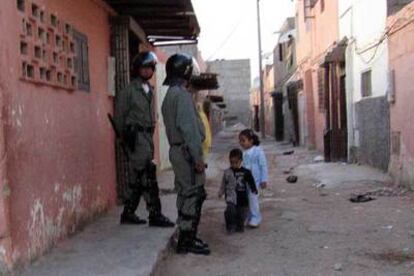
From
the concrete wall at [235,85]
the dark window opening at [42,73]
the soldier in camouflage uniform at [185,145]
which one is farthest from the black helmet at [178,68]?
the concrete wall at [235,85]

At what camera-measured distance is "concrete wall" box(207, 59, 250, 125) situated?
213 feet

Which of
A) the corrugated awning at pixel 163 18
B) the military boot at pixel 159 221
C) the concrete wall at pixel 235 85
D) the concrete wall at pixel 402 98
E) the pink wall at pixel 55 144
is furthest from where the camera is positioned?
the concrete wall at pixel 235 85

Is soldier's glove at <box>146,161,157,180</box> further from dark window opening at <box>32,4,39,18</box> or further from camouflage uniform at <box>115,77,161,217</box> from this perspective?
dark window opening at <box>32,4,39,18</box>

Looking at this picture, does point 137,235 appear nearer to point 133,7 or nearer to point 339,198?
point 133,7

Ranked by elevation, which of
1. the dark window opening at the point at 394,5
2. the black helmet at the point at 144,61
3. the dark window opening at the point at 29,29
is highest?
the dark window opening at the point at 394,5

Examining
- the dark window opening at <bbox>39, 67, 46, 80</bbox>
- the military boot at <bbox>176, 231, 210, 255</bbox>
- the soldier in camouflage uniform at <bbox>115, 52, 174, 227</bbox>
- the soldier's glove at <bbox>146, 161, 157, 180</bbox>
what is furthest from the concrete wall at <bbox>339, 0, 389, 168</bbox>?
the dark window opening at <bbox>39, 67, 46, 80</bbox>

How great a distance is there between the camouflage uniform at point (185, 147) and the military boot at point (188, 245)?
82 mm

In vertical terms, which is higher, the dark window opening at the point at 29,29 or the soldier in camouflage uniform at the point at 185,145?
the dark window opening at the point at 29,29

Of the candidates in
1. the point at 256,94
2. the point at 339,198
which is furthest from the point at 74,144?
the point at 256,94

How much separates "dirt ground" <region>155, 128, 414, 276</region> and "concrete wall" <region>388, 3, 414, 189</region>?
41 cm

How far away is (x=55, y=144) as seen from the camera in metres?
5.65

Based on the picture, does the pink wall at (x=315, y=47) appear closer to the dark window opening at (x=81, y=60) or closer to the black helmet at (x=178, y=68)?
the dark window opening at (x=81, y=60)

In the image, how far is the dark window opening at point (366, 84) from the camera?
47.5 ft

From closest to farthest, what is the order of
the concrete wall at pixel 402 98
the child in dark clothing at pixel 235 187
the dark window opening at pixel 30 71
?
the dark window opening at pixel 30 71 < the child in dark clothing at pixel 235 187 < the concrete wall at pixel 402 98
